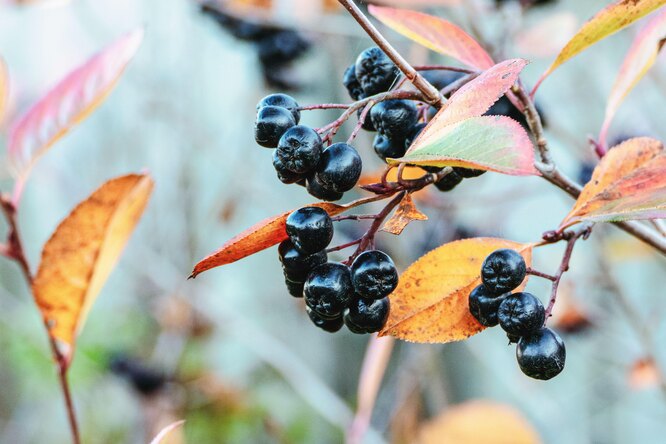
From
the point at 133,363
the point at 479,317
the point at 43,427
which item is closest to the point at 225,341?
the point at 43,427

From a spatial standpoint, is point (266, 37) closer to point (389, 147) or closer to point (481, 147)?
point (389, 147)

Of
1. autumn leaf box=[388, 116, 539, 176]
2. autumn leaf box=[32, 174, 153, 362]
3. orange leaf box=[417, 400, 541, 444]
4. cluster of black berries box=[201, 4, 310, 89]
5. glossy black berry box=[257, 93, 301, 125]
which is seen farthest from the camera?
cluster of black berries box=[201, 4, 310, 89]

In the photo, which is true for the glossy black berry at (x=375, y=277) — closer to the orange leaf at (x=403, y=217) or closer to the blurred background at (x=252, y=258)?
the orange leaf at (x=403, y=217)

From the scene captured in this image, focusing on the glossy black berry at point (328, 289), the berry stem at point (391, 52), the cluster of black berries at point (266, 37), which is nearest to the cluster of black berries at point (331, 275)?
the glossy black berry at point (328, 289)

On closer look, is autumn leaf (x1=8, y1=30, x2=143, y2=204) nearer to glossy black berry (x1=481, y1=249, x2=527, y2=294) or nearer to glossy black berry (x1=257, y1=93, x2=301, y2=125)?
glossy black berry (x1=257, y1=93, x2=301, y2=125)

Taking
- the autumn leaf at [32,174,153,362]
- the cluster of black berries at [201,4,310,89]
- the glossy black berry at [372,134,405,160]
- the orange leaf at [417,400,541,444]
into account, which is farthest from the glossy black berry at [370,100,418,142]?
the cluster of black berries at [201,4,310,89]

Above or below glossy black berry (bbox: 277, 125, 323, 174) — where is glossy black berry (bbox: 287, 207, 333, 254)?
below
